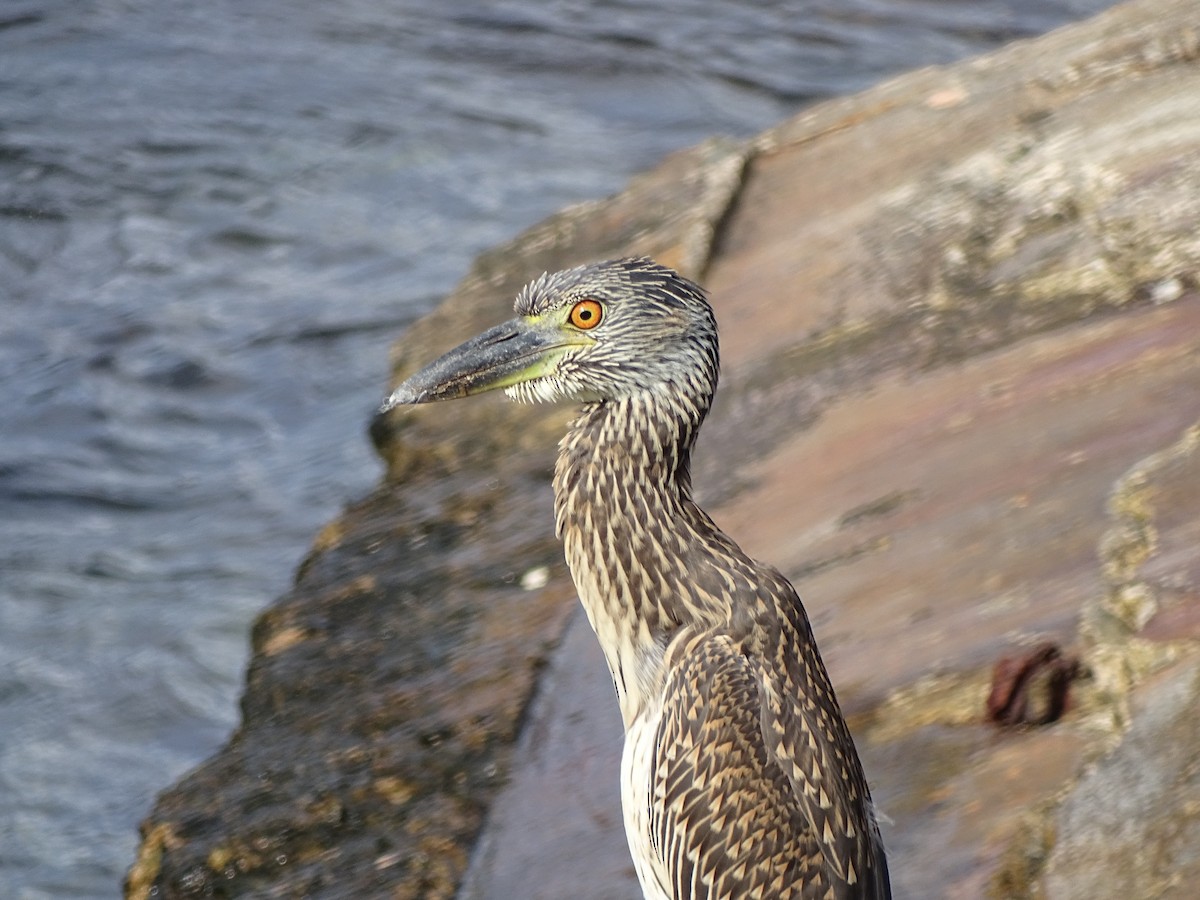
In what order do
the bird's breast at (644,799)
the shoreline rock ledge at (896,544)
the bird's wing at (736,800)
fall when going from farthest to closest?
the shoreline rock ledge at (896,544) < the bird's breast at (644,799) < the bird's wing at (736,800)

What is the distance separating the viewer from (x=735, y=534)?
17.9ft

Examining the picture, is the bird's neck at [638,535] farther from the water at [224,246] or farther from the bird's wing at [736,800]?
the water at [224,246]

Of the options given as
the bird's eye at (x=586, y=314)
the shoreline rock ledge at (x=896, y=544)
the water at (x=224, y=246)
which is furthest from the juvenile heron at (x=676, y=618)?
the water at (x=224, y=246)

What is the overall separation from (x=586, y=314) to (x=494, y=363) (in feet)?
0.89

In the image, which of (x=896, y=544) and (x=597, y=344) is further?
(x=896, y=544)

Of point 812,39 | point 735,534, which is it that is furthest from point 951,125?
point 812,39

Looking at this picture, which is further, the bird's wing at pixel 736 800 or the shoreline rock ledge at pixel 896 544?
the shoreline rock ledge at pixel 896 544

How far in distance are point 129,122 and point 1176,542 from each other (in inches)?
327

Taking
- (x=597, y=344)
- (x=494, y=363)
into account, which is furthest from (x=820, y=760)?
(x=494, y=363)

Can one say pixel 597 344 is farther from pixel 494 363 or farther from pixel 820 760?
pixel 820 760

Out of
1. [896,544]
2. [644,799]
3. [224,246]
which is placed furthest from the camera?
[224,246]

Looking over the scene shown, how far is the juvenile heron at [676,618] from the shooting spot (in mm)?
3768

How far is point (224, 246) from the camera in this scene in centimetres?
1034

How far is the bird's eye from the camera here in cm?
421
